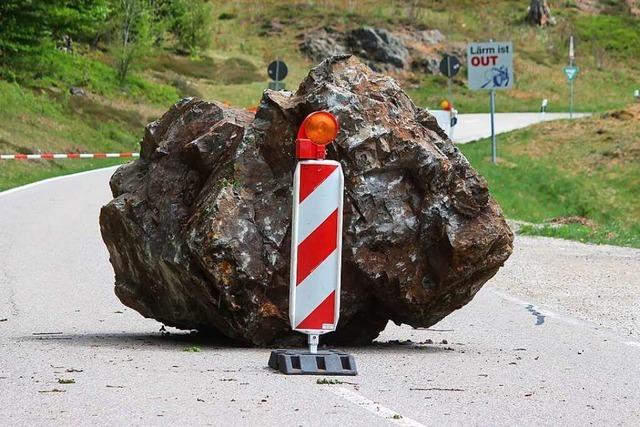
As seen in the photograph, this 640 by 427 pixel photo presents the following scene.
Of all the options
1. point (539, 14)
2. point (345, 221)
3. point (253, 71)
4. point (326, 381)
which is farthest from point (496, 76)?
point (539, 14)

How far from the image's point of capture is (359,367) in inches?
340

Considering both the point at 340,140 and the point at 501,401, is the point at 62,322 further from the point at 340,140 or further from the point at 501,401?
the point at 501,401

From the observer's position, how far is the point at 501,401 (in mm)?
7484

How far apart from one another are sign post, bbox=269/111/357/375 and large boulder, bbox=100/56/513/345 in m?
0.99

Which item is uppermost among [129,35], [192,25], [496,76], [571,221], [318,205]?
[318,205]

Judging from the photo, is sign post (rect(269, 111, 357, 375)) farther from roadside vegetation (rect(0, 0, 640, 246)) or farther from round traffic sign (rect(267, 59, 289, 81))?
round traffic sign (rect(267, 59, 289, 81))

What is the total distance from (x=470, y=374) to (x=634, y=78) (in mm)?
67687

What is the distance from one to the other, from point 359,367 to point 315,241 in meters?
0.88

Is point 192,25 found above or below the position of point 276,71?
below

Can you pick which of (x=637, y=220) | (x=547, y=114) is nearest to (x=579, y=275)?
(x=637, y=220)

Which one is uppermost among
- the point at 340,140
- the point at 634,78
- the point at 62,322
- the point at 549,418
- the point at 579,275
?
the point at 340,140

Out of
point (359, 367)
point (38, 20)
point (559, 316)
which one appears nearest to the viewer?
point (359, 367)

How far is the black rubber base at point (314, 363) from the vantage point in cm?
816

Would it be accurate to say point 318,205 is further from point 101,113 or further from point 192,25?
point 192,25
